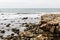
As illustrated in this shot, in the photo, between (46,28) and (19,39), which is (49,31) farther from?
(19,39)

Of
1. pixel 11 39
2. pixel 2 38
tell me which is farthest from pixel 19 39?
pixel 2 38

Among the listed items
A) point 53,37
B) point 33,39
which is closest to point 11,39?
point 33,39

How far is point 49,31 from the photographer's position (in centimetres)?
1647

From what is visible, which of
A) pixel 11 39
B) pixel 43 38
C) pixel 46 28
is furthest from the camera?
pixel 11 39

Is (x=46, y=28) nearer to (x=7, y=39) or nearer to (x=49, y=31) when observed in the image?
(x=49, y=31)

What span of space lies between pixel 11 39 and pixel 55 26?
4.86 m

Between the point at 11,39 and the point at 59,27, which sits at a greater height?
the point at 59,27

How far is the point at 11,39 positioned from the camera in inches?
723

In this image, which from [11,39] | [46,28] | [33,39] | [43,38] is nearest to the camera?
[43,38]

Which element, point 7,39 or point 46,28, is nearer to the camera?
point 46,28

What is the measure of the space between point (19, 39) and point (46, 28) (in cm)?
286

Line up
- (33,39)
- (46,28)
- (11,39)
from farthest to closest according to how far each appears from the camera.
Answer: (11,39) → (46,28) → (33,39)

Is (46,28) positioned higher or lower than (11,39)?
higher

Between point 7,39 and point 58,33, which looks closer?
point 58,33
